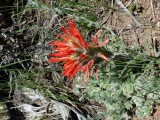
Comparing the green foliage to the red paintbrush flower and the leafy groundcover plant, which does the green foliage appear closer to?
the leafy groundcover plant

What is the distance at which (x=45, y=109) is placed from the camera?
3.10 meters

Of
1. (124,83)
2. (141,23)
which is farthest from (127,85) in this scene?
(141,23)

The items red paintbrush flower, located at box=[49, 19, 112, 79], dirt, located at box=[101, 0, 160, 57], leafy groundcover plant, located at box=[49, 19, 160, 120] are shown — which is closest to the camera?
red paintbrush flower, located at box=[49, 19, 112, 79]

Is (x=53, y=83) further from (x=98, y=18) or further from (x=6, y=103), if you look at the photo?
(x=98, y=18)

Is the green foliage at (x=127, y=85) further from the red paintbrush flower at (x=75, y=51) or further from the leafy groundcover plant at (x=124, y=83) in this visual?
the red paintbrush flower at (x=75, y=51)

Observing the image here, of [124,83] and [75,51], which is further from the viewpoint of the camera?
[124,83]

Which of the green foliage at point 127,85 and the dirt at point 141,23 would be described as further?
the dirt at point 141,23

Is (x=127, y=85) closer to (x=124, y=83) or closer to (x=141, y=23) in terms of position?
(x=124, y=83)

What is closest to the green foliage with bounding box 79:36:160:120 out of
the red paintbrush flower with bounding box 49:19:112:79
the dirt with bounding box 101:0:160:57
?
the dirt with bounding box 101:0:160:57

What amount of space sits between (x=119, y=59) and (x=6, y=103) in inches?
50.7

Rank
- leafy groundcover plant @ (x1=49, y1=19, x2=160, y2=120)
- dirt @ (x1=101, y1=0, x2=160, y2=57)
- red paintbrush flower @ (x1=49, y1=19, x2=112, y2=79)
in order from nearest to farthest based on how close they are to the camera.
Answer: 1. red paintbrush flower @ (x1=49, y1=19, x2=112, y2=79)
2. leafy groundcover plant @ (x1=49, y1=19, x2=160, y2=120)
3. dirt @ (x1=101, y1=0, x2=160, y2=57)

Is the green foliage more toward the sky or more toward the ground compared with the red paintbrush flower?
more toward the ground

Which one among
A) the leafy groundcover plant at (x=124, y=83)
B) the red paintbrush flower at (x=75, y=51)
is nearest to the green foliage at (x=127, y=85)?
the leafy groundcover plant at (x=124, y=83)

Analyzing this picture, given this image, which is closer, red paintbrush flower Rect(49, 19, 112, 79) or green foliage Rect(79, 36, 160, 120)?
red paintbrush flower Rect(49, 19, 112, 79)
